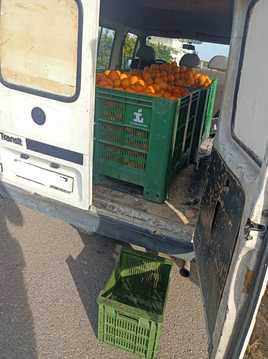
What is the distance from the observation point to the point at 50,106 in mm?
2604

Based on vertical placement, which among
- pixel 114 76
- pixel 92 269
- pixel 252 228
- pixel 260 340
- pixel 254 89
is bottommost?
pixel 260 340

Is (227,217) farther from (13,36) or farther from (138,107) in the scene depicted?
(13,36)

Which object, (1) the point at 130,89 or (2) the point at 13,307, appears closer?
(2) the point at 13,307

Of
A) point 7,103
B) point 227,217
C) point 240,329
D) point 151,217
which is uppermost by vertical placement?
point 7,103

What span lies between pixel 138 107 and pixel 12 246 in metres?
1.80

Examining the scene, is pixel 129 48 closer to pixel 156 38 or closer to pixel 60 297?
pixel 156 38

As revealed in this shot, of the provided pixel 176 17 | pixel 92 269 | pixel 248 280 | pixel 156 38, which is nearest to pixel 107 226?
pixel 92 269

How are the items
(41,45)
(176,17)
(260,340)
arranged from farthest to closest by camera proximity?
1. (176,17)
2. (260,340)
3. (41,45)

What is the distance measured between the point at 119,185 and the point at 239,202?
202 cm

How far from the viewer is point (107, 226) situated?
2.74 metres

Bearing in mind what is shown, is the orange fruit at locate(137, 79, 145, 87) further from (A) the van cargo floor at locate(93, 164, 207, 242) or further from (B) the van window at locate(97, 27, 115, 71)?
(B) the van window at locate(97, 27, 115, 71)

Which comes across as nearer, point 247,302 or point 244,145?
point 247,302

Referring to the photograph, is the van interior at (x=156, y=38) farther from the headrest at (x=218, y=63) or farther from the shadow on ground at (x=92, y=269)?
the shadow on ground at (x=92, y=269)

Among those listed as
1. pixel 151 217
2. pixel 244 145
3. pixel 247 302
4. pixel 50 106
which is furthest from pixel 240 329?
pixel 50 106
